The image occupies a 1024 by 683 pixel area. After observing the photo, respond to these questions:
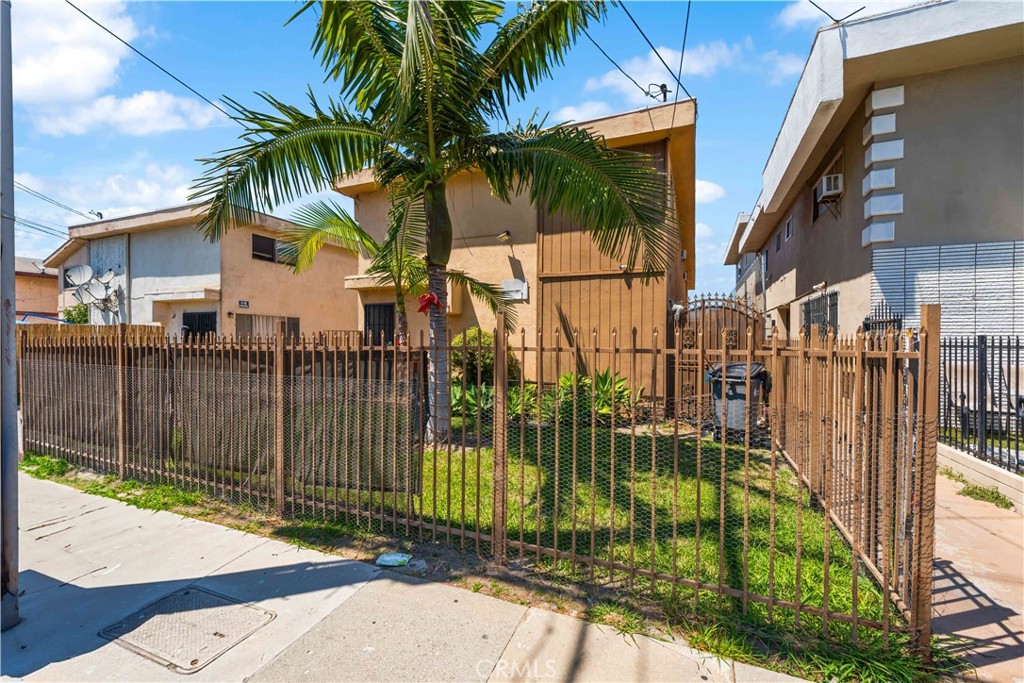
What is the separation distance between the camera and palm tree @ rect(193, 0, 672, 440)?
443cm

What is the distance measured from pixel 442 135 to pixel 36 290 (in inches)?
1187

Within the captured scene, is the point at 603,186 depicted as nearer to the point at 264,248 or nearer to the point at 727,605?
the point at 727,605

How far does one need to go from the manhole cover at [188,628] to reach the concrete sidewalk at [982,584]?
4411 mm

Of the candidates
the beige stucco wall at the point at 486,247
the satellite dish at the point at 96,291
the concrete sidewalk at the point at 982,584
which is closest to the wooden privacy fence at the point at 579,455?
the concrete sidewalk at the point at 982,584

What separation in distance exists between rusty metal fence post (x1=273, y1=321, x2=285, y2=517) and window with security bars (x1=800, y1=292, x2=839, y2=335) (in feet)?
29.4

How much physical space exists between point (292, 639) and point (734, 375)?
7546mm

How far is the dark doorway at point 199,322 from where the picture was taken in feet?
45.9

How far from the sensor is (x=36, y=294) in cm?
2333

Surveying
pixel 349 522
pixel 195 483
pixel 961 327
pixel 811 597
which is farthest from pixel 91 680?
pixel 961 327

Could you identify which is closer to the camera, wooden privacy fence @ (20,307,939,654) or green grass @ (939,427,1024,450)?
wooden privacy fence @ (20,307,939,654)

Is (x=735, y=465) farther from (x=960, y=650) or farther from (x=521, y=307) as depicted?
(x=521, y=307)

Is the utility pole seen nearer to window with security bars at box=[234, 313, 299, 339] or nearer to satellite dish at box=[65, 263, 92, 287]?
window with security bars at box=[234, 313, 299, 339]

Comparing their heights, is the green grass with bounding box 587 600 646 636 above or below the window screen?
below

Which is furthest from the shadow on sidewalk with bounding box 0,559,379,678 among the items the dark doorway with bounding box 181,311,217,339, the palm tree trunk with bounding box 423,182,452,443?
the dark doorway with bounding box 181,311,217,339
